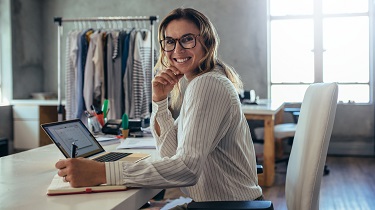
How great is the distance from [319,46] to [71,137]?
15.8 ft

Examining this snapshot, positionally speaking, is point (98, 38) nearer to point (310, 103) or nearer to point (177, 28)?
point (177, 28)

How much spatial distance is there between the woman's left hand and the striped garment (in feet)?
0.08

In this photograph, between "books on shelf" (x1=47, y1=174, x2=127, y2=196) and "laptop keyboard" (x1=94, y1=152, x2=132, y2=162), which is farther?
"laptop keyboard" (x1=94, y1=152, x2=132, y2=162)

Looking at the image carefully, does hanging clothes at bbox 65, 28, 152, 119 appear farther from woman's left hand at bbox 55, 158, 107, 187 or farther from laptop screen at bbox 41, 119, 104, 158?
woman's left hand at bbox 55, 158, 107, 187

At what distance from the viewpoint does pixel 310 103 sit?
56.3 inches

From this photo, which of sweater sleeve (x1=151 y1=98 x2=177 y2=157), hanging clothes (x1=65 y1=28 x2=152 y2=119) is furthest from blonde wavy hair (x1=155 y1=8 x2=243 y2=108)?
hanging clothes (x1=65 y1=28 x2=152 y2=119)

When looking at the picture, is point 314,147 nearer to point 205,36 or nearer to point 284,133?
point 205,36

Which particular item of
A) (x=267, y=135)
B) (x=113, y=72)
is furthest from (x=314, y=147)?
(x=113, y=72)

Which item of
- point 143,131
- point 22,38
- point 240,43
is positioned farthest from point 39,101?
point 143,131

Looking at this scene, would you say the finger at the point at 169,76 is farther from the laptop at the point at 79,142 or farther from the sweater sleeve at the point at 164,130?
the laptop at the point at 79,142

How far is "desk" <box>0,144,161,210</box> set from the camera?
110cm

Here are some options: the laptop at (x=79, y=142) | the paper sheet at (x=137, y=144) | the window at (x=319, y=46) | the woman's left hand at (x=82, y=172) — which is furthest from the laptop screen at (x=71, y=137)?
the window at (x=319, y=46)

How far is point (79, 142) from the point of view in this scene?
66.9 inches

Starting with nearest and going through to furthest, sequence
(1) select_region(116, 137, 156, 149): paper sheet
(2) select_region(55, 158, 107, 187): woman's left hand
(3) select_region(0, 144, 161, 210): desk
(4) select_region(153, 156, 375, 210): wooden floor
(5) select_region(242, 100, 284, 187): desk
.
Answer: (3) select_region(0, 144, 161, 210): desk, (2) select_region(55, 158, 107, 187): woman's left hand, (1) select_region(116, 137, 156, 149): paper sheet, (4) select_region(153, 156, 375, 210): wooden floor, (5) select_region(242, 100, 284, 187): desk
